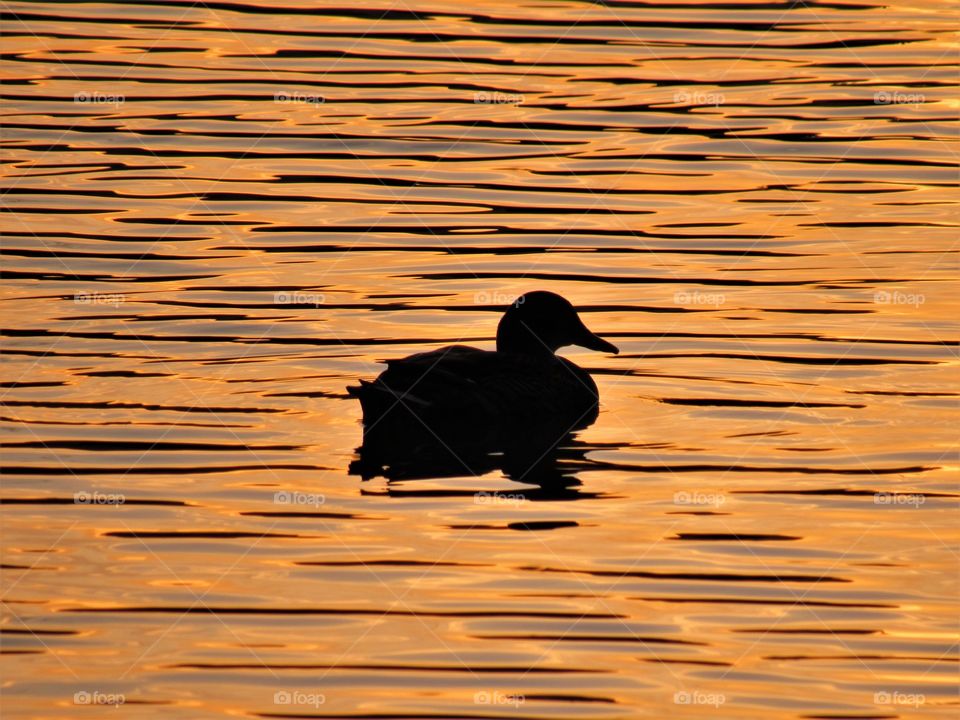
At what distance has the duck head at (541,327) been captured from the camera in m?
13.0

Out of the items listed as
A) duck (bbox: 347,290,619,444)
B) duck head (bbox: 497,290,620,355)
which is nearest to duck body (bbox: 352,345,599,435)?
duck (bbox: 347,290,619,444)

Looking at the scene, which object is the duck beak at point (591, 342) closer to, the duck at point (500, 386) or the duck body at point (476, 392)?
the duck at point (500, 386)

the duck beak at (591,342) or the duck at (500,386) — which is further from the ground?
the duck beak at (591,342)

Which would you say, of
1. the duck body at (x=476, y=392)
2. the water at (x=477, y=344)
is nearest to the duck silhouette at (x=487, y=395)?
the duck body at (x=476, y=392)

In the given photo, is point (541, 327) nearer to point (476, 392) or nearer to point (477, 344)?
point (477, 344)

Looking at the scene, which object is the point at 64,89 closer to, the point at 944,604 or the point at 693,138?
the point at 693,138

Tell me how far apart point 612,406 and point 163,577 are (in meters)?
4.42

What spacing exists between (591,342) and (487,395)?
1473mm

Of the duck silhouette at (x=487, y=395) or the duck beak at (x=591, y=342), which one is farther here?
the duck beak at (x=591, y=342)

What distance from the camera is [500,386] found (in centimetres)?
1196

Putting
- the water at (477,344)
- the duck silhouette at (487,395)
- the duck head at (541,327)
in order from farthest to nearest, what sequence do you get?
the duck head at (541,327) → the duck silhouette at (487,395) → the water at (477,344)

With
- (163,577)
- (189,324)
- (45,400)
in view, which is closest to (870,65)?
(189,324)

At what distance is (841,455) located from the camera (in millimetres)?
11039

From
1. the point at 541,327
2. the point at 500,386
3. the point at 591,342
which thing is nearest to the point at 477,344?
the point at 541,327
